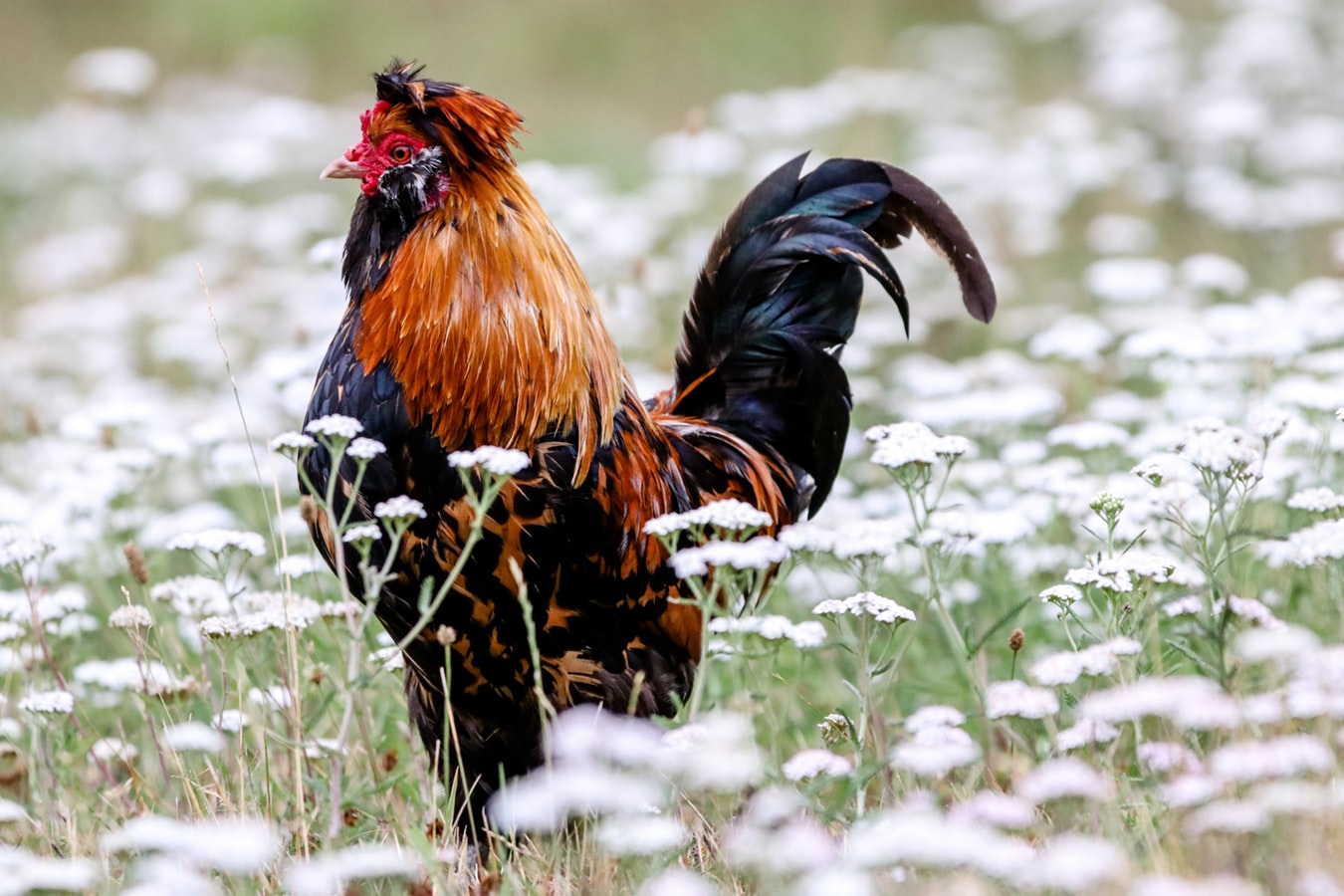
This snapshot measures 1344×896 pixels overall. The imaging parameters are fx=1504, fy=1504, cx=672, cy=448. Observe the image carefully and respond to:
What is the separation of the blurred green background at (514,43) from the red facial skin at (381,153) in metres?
10.7

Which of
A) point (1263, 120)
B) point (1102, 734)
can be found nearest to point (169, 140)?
point (1263, 120)

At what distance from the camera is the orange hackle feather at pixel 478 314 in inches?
132

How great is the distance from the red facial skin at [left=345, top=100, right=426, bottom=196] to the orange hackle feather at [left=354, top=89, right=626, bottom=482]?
3 cm

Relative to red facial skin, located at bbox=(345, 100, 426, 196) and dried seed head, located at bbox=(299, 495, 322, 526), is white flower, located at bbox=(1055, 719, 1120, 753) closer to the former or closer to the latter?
dried seed head, located at bbox=(299, 495, 322, 526)

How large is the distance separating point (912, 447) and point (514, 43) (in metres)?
14.2

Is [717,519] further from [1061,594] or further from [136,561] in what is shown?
[136,561]

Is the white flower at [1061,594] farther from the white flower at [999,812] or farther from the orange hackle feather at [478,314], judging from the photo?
the orange hackle feather at [478,314]

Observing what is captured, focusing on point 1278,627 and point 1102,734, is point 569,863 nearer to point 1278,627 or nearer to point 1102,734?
point 1102,734

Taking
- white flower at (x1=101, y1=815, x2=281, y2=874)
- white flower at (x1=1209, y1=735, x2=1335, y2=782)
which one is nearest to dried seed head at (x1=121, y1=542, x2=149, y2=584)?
white flower at (x1=101, y1=815, x2=281, y2=874)

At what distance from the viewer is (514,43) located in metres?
16.3

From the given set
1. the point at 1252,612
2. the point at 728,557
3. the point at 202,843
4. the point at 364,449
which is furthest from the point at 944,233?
the point at 202,843

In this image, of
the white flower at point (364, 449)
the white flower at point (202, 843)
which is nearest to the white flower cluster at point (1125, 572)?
the white flower at point (364, 449)

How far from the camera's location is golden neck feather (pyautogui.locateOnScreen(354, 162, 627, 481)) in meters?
3.34

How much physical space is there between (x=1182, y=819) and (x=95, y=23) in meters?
16.5
